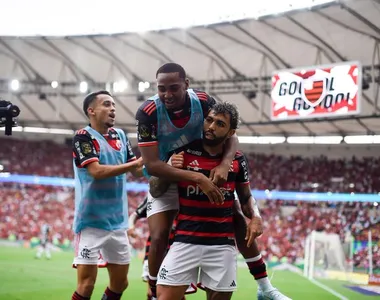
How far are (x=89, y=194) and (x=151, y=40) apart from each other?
16.2 metres

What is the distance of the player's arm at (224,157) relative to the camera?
350 cm

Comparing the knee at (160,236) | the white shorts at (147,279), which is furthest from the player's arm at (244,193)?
the white shorts at (147,279)

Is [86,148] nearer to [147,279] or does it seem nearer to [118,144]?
[118,144]

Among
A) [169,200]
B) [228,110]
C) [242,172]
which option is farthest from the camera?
[169,200]

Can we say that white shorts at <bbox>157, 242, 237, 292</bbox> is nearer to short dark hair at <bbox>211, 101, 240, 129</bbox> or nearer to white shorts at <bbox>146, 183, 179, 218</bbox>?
white shorts at <bbox>146, 183, 179, 218</bbox>

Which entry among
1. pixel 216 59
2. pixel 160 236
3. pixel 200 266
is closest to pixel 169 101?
pixel 160 236

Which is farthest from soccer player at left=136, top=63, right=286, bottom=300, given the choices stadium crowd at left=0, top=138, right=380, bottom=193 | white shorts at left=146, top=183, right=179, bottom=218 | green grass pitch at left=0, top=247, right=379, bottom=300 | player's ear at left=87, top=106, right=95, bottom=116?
stadium crowd at left=0, top=138, right=380, bottom=193

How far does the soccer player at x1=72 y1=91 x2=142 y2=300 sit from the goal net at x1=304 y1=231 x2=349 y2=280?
23.6ft

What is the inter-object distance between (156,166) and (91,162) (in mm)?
1074

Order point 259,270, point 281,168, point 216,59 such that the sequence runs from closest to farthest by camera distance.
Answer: point 259,270, point 216,59, point 281,168

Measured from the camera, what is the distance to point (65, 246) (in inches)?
803

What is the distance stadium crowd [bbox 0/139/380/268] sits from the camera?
19.1m

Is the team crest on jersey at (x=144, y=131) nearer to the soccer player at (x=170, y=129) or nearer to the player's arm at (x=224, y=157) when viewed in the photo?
the soccer player at (x=170, y=129)

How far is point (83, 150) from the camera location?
4.59 meters
